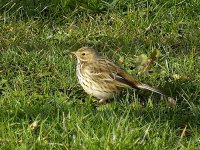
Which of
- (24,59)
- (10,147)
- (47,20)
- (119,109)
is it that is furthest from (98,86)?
(47,20)

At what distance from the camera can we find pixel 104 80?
6.60 meters

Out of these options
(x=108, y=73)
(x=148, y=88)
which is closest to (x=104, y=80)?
(x=108, y=73)

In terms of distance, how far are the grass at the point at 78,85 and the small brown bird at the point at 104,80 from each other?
0.38ft

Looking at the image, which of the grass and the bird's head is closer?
the grass

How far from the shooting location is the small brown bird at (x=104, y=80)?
6469 millimetres

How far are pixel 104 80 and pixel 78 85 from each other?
37cm

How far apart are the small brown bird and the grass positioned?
116 mm

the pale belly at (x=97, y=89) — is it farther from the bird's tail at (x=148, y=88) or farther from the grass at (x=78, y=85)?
the bird's tail at (x=148, y=88)

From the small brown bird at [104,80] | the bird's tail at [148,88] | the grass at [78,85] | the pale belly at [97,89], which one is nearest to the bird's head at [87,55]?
the small brown bird at [104,80]

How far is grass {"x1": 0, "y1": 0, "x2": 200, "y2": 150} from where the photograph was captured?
534cm

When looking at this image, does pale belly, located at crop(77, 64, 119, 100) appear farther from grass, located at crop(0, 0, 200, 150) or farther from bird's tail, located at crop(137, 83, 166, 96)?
bird's tail, located at crop(137, 83, 166, 96)

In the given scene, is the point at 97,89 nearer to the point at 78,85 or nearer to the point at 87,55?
the point at 78,85

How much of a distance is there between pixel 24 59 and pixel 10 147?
7.63ft

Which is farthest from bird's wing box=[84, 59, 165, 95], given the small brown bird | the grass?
the grass
